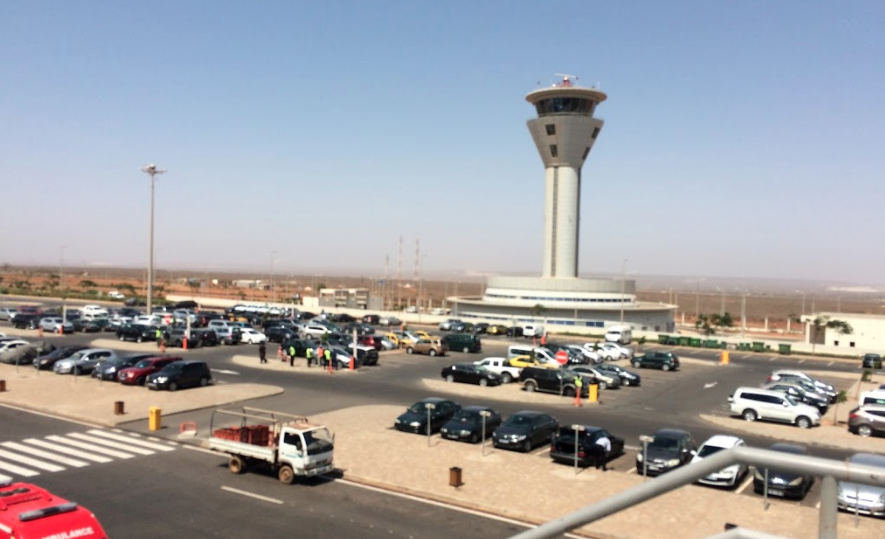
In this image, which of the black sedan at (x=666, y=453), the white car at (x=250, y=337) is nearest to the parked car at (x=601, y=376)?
the black sedan at (x=666, y=453)

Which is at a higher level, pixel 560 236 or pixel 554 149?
pixel 554 149

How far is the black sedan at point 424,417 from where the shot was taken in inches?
1165

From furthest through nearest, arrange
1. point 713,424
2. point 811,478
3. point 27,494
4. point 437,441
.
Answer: point 713,424 < point 437,441 < point 27,494 < point 811,478

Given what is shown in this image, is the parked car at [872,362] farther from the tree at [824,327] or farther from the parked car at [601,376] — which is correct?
the parked car at [601,376]

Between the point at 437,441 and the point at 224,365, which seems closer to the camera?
the point at 437,441

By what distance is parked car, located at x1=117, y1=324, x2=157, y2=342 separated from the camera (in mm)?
60125

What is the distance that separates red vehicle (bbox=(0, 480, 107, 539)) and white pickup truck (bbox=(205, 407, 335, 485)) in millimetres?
8396

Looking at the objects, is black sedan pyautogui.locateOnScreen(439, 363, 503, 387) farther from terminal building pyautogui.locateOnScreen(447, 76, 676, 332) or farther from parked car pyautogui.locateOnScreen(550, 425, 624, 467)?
terminal building pyautogui.locateOnScreen(447, 76, 676, 332)

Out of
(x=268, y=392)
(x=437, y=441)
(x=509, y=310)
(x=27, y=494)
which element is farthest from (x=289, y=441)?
(x=509, y=310)

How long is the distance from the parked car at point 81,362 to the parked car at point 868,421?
39.8m

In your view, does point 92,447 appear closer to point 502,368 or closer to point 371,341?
point 502,368

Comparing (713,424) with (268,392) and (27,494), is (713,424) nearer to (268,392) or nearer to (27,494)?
(268,392)

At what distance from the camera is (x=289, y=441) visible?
74.3 feet

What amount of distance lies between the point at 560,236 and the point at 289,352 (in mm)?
53374
